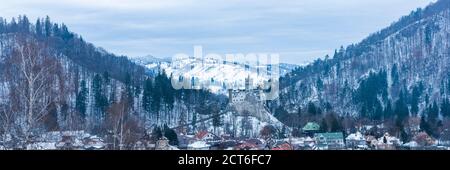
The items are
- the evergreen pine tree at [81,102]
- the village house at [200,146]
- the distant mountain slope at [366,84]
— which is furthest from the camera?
the evergreen pine tree at [81,102]

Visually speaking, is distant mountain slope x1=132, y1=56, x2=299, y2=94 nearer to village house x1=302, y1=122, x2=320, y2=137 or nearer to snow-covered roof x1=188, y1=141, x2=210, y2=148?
village house x1=302, y1=122, x2=320, y2=137

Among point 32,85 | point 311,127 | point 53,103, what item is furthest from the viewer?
point 53,103

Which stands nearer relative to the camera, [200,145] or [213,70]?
[200,145]

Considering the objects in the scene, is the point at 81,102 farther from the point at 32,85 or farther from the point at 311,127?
the point at 311,127

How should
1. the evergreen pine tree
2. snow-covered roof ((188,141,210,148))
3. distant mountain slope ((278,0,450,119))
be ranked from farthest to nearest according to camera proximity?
the evergreen pine tree, distant mountain slope ((278,0,450,119)), snow-covered roof ((188,141,210,148))

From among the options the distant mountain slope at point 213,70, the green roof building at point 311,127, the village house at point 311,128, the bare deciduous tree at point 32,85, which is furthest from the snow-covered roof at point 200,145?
the bare deciduous tree at point 32,85

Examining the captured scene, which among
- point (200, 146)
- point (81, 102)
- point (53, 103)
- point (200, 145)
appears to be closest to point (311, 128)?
point (200, 145)

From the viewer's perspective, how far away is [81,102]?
9805mm

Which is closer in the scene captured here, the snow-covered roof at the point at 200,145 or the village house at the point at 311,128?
the snow-covered roof at the point at 200,145

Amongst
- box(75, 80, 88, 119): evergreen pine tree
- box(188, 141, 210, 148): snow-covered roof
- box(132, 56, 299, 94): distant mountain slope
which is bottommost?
box(188, 141, 210, 148): snow-covered roof

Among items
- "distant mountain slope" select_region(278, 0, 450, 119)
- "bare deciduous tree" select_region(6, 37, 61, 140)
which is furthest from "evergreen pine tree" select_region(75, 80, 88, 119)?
"distant mountain slope" select_region(278, 0, 450, 119)

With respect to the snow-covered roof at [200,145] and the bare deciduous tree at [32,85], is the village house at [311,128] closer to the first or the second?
the snow-covered roof at [200,145]

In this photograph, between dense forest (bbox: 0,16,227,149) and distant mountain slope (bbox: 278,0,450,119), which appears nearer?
dense forest (bbox: 0,16,227,149)
